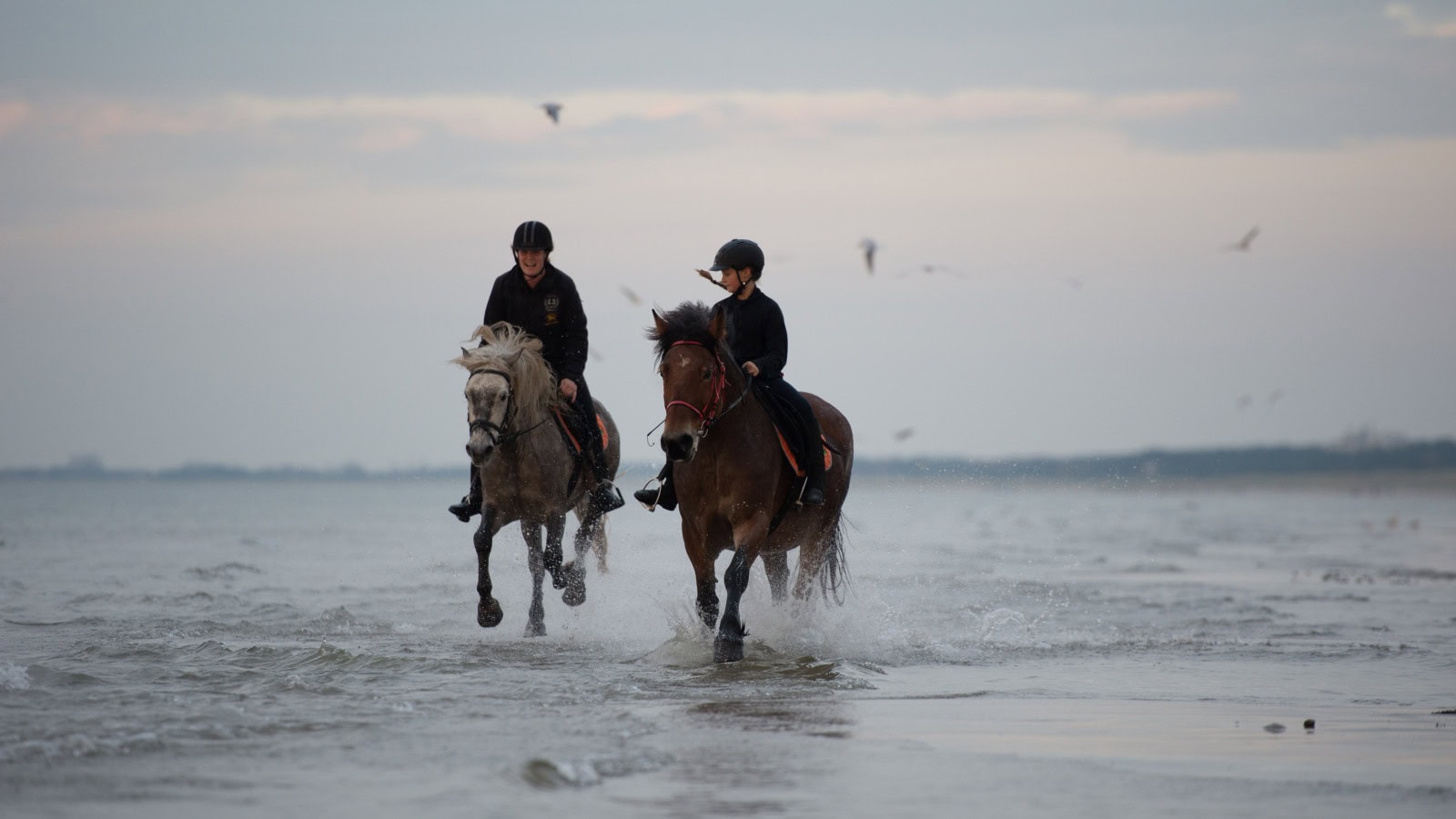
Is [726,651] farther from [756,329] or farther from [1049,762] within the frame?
[1049,762]

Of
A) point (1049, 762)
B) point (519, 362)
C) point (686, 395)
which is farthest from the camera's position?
point (519, 362)

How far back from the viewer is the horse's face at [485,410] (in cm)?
977

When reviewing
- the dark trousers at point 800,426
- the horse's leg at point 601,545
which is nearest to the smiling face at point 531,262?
the dark trousers at point 800,426

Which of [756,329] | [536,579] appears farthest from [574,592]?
[756,329]

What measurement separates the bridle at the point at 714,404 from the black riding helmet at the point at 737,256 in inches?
36.3

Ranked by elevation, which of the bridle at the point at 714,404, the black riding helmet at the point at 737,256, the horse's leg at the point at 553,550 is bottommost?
the horse's leg at the point at 553,550

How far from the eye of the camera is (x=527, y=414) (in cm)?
1051

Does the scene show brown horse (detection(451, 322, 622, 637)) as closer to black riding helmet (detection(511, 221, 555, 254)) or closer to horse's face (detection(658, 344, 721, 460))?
black riding helmet (detection(511, 221, 555, 254))

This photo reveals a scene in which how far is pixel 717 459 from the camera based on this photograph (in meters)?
9.23

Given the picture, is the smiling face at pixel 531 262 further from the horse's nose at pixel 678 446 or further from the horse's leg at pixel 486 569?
the horse's nose at pixel 678 446

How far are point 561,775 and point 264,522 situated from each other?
157 ft

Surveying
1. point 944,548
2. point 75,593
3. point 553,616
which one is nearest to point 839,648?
point 553,616

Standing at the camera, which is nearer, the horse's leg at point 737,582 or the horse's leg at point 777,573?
the horse's leg at point 737,582

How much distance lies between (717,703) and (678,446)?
63.4 inches
